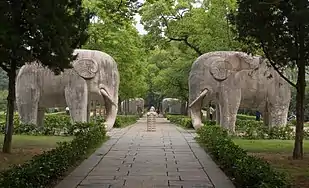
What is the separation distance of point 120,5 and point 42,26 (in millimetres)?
6097

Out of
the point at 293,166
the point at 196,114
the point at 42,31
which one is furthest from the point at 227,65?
the point at 42,31

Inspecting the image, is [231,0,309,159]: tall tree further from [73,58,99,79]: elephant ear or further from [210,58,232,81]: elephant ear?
[73,58,99,79]: elephant ear

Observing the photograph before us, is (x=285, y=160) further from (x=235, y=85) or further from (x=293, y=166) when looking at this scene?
(x=235, y=85)

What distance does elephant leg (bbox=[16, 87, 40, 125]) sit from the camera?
20.0 meters

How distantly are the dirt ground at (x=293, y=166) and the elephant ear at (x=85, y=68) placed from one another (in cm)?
882

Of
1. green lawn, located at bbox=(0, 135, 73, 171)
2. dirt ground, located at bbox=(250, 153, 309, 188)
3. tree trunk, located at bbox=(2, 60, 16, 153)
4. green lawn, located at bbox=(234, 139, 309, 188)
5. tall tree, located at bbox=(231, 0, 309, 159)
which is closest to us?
dirt ground, located at bbox=(250, 153, 309, 188)

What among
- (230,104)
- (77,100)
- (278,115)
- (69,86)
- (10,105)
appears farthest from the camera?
(278,115)

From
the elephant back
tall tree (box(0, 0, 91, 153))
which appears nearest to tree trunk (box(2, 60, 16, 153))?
tall tree (box(0, 0, 91, 153))

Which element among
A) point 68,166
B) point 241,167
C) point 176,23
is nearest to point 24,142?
point 68,166

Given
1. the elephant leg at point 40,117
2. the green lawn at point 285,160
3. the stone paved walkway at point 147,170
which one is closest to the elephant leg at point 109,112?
the elephant leg at point 40,117

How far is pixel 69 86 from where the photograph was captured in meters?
19.9

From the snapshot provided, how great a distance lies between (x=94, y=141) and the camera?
15195 mm

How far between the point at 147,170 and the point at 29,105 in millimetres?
10988

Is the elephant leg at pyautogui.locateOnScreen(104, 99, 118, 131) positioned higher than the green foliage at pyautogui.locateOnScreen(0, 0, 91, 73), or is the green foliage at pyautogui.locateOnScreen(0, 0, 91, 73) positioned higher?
the green foliage at pyautogui.locateOnScreen(0, 0, 91, 73)
